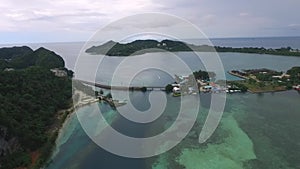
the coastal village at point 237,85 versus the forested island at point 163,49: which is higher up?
the forested island at point 163,49

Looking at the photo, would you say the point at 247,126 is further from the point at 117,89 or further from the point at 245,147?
the point at 117,89

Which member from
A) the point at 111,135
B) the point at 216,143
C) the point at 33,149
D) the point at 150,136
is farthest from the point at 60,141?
the point at 216,143

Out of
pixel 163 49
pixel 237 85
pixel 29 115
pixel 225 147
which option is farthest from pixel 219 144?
pixel 163 49

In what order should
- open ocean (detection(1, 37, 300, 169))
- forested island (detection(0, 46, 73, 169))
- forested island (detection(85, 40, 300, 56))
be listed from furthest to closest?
forested island (detection(85, 40, 300, 56)), forested island (detection(0, 46, 73, 169)), open ocean (detection(1, 37, 300, 169))

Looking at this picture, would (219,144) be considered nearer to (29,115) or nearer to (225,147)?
(225,147)

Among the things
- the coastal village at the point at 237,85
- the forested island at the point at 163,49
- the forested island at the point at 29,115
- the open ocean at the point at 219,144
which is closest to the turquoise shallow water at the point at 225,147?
the open ocean at the point at 219,144

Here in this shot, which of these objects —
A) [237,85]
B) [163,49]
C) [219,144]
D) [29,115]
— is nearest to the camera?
[219,144]

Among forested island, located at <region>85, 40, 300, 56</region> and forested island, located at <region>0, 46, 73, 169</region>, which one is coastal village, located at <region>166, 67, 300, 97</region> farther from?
forested island, located at <region>85, 40, 300, 56</region>

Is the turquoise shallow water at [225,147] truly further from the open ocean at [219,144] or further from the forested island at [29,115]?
the forested island at [29,115]

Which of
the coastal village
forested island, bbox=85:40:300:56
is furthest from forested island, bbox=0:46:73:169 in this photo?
forested island, bbox=85:40:300:56
